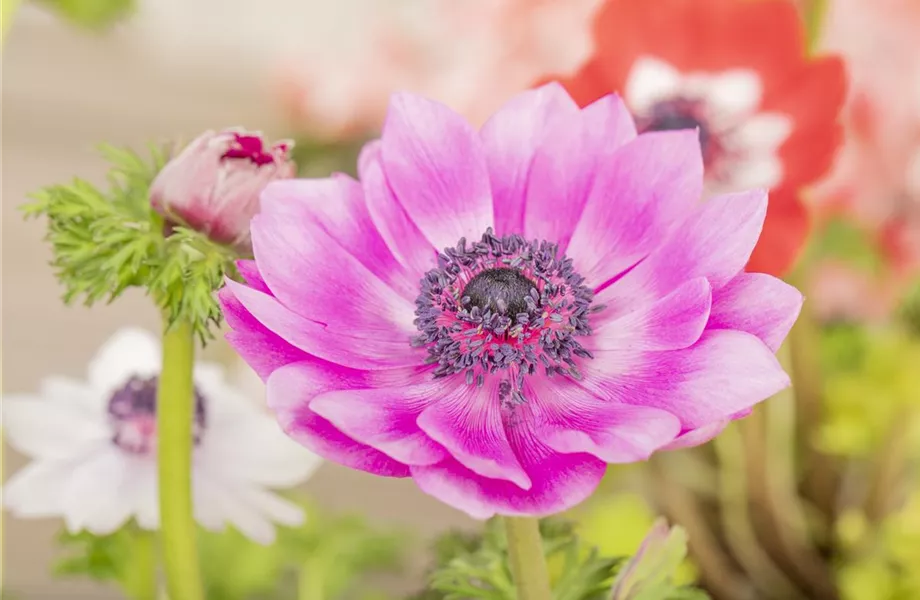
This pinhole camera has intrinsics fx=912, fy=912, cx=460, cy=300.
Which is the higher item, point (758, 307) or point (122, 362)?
point (122, 362)

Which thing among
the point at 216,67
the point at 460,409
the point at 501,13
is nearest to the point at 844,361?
the point at 501,13

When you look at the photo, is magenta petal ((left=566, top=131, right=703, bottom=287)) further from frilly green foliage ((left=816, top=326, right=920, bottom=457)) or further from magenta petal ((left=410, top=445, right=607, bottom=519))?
frilly green foliage ((left=816, top=326, right=920, bottom=457))

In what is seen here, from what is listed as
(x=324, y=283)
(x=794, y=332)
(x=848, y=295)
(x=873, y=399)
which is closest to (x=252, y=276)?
(x=324, y=283)

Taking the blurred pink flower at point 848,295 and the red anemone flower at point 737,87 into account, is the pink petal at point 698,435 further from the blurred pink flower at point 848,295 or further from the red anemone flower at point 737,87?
the blurred pink flower at point 848,295

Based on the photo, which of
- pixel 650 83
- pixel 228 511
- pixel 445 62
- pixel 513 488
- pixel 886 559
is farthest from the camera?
pixel 445 62

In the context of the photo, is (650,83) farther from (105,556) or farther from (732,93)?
(105,556)

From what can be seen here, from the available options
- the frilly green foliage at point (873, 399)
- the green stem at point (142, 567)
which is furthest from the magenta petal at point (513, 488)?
the frilly green foliage at point (873, 399)

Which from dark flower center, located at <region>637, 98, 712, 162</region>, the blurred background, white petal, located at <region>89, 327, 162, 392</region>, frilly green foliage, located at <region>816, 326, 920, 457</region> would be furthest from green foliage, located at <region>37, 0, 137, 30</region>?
frilly green foliage, located at <region>816, 326, 920, 457</region>
